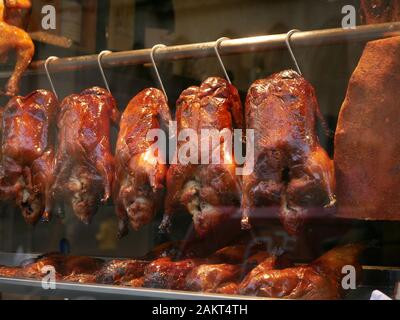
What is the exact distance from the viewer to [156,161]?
2.47m

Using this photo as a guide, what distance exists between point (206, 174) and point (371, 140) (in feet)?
1.85

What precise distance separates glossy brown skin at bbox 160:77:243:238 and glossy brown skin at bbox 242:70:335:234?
0.09 meters

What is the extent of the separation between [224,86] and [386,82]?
0.59 meters

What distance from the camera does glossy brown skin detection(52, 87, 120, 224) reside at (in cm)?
263

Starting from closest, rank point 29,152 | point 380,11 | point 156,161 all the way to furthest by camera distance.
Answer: point 380,11
point 156,161
point 29,152

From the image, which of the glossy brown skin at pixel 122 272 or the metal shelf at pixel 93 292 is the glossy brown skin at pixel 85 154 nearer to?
the glossy brown skin at pixel 122 272

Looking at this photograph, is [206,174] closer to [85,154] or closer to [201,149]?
[201,149]

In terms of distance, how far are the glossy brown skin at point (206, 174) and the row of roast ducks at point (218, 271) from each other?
0.45 feet

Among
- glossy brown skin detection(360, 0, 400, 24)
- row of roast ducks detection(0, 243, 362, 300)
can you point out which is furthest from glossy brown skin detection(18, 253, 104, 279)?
glossy brown skin detection(360, 0, 400, 24)

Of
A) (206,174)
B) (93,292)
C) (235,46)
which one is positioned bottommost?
(93,292)

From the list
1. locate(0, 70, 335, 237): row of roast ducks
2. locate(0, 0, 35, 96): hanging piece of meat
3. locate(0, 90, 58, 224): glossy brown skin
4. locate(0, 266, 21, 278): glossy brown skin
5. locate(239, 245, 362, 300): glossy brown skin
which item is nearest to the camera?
locate(239, 245, 362, 300): glossy brown skin

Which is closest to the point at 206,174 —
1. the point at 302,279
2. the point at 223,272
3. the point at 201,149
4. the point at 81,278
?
the point at 201,149

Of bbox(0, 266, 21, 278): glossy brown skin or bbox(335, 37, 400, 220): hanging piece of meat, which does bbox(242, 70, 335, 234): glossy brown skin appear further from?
bbox(0, 266, 21, 278): glossy brown skin
